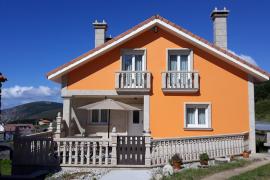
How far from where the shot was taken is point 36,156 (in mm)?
13773

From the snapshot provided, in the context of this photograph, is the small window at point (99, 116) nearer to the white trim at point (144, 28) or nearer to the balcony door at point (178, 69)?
the white trim at point (144, 28)

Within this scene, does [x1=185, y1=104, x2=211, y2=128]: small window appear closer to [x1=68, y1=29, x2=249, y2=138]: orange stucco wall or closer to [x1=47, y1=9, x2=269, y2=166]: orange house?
[x1=47, y1=9, x2=269, y2=166]: orange house

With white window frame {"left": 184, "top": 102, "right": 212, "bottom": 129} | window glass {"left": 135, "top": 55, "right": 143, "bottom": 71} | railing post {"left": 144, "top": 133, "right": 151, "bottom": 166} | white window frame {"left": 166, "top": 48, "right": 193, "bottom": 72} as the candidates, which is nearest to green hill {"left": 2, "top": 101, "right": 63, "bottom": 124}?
railing post {"left": 144, "top": 133, "right": 151, "bottom": 166}

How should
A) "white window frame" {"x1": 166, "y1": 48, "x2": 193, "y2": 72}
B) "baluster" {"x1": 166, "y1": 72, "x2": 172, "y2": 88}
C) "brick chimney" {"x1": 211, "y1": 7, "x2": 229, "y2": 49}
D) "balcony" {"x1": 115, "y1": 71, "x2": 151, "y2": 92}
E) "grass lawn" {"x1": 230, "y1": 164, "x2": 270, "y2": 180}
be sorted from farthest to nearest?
"brick chimney" {"x1": 211, "y1": 7, "x2": 229, "y2": 49}
"white window frame" {"x1": 166, "y1": 48, "x2": 193, "y2": 72}
"baluster" {"x1": 166, "y1": 72, "x2": 172, "y2": 88}
"balcony" {"x1": 115, "y1": 71, "x2": 151, "y2": 92}
"grass lawn" {"x1": 230, "y1": 164, "x2": 270, "y2": 180}

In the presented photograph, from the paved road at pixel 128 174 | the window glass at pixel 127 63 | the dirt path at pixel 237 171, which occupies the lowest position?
the paved road at pixel 128 174

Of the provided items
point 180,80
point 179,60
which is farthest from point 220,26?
point 180,80

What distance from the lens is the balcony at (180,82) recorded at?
18.3 m

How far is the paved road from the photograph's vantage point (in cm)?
1174

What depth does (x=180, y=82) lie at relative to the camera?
18391mm

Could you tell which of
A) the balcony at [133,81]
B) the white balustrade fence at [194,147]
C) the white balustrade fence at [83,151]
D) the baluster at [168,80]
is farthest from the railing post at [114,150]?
the baluster at [168,80]

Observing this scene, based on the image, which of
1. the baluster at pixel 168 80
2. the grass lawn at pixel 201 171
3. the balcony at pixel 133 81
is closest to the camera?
the grass lawn at pixel 201 171

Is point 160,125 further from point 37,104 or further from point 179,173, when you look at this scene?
point 37,104

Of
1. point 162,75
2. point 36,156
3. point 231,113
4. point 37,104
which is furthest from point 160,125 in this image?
point 37,104

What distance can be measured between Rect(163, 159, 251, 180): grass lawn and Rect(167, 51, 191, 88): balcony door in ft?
19.2
